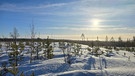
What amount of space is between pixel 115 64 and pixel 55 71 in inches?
191

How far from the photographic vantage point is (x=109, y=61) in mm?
16328

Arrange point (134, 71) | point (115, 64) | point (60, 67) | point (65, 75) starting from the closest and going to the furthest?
point (65, 75) → point (134, 71) → point (60, 67) → point (115, 64)

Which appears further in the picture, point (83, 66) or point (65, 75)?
point (83, 66)

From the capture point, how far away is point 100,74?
39.3 ft

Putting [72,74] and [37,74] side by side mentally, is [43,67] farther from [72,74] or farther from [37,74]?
[72,74]

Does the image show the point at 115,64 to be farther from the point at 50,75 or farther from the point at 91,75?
the point at 50,75

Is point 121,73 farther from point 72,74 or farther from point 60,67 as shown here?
point 60,67

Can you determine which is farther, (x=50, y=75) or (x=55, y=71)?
(x=55, y=71)

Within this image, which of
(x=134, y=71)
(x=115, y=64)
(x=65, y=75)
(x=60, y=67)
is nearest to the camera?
(x=65, y=75)

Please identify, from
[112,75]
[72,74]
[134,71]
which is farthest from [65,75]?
[134,71]

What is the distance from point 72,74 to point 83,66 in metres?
2.54

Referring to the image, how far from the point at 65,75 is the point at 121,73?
337cm

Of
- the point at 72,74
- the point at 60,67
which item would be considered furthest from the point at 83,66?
the point at 72,74

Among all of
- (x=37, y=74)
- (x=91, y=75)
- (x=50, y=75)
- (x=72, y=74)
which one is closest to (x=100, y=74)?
(x=91, y=75)
